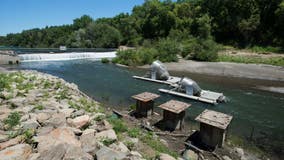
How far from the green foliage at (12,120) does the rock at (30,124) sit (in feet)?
0.68

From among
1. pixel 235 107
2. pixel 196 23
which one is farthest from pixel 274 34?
pixel 235 107

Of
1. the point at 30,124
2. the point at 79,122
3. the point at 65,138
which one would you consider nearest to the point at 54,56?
the point at 79,122

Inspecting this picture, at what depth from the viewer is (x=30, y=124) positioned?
399 cm

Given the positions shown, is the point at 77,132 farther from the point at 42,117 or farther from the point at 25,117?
the point at 25,117

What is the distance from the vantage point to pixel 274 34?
35500mm

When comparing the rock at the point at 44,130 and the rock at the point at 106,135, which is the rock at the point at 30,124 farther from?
the rock at the point at 106,135

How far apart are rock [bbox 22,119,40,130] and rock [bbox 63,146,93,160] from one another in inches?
49.1

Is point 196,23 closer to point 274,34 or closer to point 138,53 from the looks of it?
point 274,34

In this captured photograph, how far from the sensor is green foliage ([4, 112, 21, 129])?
4.11 metres

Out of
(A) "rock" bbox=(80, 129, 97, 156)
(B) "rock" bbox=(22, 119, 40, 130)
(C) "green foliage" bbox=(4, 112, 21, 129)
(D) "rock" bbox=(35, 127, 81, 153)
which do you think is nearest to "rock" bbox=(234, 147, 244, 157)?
(A) "rock" bbox=(80, 129, 97, 156)

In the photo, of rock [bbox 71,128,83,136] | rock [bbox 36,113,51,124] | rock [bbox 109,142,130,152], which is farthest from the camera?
rock [bbox 36,113,51,124]

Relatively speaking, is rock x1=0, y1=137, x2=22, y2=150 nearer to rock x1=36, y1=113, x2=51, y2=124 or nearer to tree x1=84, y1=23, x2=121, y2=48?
rock x1=36, y1=113, x2=51, y2=124

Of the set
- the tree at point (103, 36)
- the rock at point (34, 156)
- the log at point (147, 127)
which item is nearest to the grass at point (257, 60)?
the log at point (147, 127)

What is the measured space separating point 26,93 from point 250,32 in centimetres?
3991
